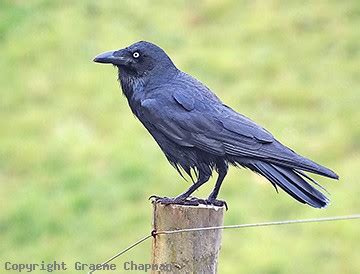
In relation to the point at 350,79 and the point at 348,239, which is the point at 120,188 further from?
the point at 350,79

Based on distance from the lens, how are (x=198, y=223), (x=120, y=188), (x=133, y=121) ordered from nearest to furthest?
1. (x=198, y=223)
2. (x=120, y=188)
3. (x=133, y=121)

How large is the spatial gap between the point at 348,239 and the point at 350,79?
3534 mm

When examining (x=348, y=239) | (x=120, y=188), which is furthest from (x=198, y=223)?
(x=120, y=188)

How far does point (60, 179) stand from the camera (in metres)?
9.30

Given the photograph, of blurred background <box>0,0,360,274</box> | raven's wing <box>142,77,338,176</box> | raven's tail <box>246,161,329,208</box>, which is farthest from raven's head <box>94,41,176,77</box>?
blurred background <box>0,0,360,274</box>

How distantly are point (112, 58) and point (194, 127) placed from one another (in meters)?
0.65

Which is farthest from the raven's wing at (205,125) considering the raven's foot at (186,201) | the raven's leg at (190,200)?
the raven's foot at (186,201)

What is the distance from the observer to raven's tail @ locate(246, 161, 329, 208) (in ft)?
14.5

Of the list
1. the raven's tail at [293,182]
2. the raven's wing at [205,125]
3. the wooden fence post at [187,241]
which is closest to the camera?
the wooden fence post at [187,241]

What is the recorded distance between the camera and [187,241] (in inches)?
155

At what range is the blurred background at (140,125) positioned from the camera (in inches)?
324

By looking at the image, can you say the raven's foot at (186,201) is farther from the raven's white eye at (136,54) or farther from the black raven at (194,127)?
the raven's white eye at (136,54)

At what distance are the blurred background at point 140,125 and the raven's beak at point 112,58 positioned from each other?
313 centimetres

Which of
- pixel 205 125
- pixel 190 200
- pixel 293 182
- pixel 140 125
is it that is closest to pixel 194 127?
pixel 205 125
